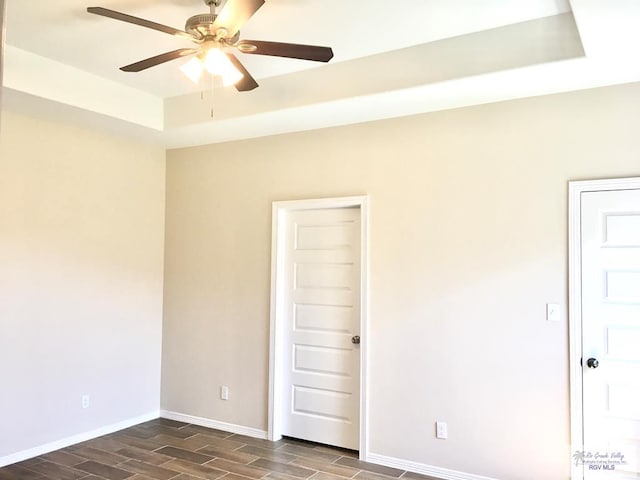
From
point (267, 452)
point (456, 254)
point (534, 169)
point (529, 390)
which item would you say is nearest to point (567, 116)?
point (534, 169)

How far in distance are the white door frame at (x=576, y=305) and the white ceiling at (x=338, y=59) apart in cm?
65

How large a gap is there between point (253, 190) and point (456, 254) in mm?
1924

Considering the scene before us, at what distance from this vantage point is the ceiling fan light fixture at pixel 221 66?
2.69 m

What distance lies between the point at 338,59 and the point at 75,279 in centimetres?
280

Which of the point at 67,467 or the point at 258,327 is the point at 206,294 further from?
the point at 67,467

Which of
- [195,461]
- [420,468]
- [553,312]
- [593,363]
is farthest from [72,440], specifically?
[593,363]

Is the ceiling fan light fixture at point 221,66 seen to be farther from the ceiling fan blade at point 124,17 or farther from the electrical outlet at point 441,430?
the electrical outlet at point 441,430

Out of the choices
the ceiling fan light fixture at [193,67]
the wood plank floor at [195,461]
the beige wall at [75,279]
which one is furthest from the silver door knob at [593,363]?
the beige wall at [75,279]

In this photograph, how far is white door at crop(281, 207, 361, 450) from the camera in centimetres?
416

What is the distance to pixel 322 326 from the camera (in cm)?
431

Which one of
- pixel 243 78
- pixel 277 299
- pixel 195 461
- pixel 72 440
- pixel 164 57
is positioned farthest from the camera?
pixel 277 299

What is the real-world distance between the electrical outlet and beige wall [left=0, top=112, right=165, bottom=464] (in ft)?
9.11

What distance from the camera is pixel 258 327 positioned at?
4535 millimetres

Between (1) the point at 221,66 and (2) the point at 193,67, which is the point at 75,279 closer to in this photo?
(2) the point at 193,67
